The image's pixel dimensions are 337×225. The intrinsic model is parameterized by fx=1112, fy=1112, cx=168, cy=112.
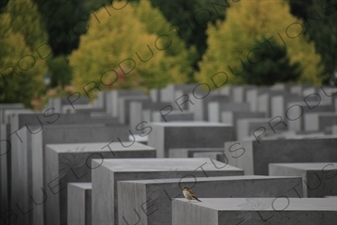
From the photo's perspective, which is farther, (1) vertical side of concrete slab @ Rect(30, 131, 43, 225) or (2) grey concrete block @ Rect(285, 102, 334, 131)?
(2) grey concrete block @ Rect(285, 102, 334, 131)

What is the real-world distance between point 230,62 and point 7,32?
19237mm

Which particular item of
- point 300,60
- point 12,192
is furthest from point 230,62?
point 12,192

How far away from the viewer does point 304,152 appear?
52.6 feet

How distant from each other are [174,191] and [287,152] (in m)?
4.61

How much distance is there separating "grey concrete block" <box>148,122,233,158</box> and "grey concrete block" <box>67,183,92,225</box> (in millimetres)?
4532

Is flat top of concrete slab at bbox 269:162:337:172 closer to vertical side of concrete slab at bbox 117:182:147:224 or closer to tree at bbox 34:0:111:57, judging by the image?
vertical side of concrete slab at bbox 117:182:147:224

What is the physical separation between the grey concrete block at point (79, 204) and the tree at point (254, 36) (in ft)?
118

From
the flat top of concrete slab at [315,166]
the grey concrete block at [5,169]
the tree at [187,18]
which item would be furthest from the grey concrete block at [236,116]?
the tree at [187,18]

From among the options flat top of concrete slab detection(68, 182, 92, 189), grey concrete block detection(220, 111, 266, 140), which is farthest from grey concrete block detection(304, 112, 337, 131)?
flat top of concrete slab detection(68, 182, 92, 189)

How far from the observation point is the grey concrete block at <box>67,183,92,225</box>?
14495 mm

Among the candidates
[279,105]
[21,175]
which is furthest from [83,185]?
[279,105]

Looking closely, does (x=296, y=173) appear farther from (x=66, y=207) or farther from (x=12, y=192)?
(x=12, y=192)

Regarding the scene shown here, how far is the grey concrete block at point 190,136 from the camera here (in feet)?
65.5

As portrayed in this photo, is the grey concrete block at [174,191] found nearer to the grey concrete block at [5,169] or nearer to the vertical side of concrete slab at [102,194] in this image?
the vertical side of concrete slab at [102,194]
